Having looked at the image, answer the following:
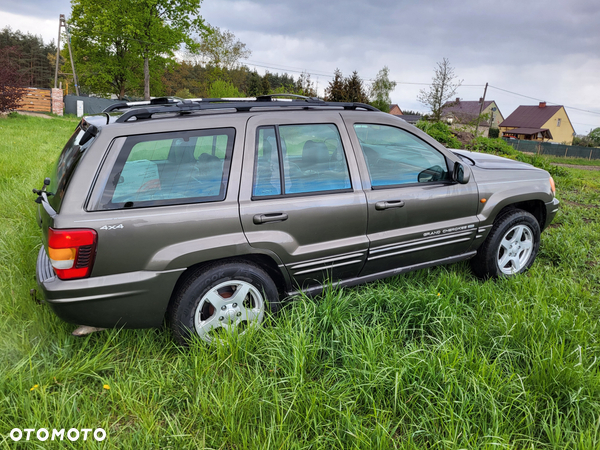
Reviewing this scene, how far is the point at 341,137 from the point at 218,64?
180 feet

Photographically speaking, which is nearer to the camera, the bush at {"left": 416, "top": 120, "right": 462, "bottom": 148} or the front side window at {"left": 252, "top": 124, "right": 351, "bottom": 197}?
the front side window at {"left": 252, "top": 124, "right": 351, "bottom": 197}

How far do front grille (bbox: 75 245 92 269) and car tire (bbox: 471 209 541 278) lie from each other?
3.35 metres

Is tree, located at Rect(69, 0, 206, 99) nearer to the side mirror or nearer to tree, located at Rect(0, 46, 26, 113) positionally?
tree, located at Rect(0, 46, 26, 113)

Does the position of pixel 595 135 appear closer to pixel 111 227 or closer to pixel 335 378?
pixel 335 378

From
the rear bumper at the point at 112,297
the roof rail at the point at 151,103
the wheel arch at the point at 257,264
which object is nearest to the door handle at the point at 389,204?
the wheel arch at the point at 257,264

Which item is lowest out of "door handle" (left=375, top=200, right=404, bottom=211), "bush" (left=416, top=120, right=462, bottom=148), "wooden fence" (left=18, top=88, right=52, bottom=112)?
"door handle" (left=375, top=200, right=404, bottom=211)

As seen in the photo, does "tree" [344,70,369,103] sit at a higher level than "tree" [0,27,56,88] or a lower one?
lower

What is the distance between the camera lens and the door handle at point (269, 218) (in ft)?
8.91

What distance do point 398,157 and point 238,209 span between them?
1.74 meters

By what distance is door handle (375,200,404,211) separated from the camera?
315 centimetres

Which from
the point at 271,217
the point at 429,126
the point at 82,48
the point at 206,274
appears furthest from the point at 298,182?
the point at 82,48

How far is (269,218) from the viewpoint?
275cm

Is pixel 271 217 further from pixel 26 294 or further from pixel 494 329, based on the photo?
pixel 26 294
